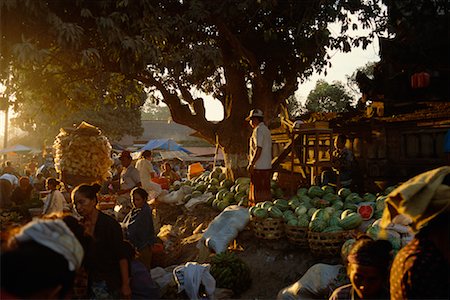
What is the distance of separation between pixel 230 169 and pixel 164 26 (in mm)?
3932

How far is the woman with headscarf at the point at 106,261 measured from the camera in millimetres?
3637

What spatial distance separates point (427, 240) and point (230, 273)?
158 inches

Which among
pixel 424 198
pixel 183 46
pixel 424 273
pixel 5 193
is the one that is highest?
pixel 183 46

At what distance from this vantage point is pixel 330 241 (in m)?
5.83

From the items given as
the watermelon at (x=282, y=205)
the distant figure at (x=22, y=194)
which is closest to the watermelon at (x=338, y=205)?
the watermelon at (x=282, y=205)

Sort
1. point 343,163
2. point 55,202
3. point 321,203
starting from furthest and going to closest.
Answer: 1. point 343,163
2. point 55,202
3. point 321,203

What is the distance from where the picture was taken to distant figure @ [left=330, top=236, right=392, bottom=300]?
2.63m

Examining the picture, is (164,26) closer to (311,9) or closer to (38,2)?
(38,2)

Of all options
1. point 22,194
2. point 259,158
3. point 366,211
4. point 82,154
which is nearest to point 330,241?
point 366,211

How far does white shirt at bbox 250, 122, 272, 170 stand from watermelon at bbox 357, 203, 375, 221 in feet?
6.44

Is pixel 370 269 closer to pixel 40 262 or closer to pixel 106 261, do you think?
pixel 40 262

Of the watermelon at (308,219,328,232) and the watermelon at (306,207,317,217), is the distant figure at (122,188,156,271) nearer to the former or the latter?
the watermelon at (308,219,328,232)

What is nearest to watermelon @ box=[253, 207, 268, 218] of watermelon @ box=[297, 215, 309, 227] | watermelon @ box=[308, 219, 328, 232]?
watermelon @ box=[297, 215, 309, 227]

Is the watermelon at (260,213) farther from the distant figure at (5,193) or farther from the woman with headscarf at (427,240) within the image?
the distant figure at (5,193)
